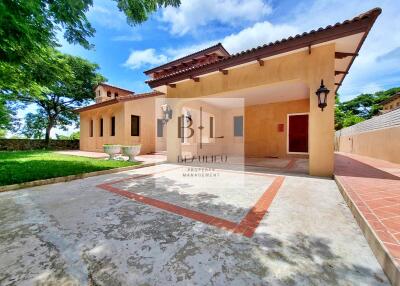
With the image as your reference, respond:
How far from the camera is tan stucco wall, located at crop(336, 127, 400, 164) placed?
22.5ft

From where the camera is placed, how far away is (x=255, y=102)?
992cm

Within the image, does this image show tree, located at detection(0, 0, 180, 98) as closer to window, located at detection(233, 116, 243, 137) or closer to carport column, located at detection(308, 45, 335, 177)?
carport column, located at detection(308, 45, 335, 177)

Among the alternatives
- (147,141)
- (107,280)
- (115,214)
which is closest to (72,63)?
(147,141)

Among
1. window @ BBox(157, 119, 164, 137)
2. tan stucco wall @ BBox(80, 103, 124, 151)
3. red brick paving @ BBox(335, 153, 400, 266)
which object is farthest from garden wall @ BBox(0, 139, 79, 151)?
red brick paving @ BBox(335, 153, 400, 266)

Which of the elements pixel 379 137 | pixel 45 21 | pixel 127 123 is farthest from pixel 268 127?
pixel 45 21

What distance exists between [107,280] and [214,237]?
1136 millimetres

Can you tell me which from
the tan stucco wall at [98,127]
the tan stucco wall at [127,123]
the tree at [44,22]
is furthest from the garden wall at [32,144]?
the tree at [44,22]

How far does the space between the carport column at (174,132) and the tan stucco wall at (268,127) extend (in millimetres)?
4685

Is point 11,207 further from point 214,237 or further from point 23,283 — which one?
point 214,237

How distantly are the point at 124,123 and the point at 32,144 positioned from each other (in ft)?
45.7

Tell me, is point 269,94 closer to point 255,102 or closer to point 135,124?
point 255,102

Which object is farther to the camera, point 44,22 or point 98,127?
point 98,127

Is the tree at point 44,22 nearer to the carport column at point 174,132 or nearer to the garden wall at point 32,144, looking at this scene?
the carport column at point 174,132

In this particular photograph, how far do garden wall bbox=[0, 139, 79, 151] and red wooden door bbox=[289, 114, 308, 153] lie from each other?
21925mm
